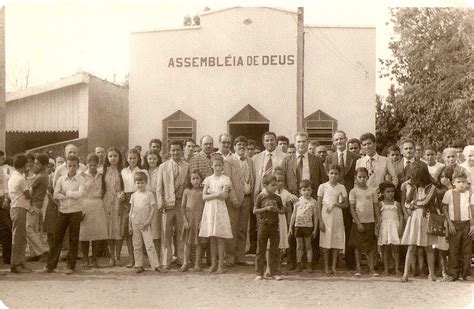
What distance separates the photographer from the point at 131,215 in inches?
306

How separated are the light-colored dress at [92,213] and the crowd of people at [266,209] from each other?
0.5 inches

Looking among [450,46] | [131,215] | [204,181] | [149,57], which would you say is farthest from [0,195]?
[450,46]

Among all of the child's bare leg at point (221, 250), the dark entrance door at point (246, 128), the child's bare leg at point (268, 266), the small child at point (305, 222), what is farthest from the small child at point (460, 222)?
the dark entrance door at point (246, 128)

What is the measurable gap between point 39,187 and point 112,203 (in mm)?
1009

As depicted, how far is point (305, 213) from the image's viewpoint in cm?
772

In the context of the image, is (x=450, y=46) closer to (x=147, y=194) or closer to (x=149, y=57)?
(x=149, y=57)

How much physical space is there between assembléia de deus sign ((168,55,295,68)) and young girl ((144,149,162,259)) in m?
7.10

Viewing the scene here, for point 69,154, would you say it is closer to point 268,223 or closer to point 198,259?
point 198,259

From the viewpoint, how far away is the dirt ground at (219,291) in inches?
234

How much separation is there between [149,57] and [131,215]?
28.0 ft

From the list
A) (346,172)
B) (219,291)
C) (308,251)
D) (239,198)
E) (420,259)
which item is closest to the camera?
(219,291)

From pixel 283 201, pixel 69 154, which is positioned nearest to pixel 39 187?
pixel 69 154

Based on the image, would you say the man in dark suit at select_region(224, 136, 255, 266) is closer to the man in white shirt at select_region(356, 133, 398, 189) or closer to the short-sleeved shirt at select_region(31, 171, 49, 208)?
the man in white shirt at select_region(356, 133, 398, 189)

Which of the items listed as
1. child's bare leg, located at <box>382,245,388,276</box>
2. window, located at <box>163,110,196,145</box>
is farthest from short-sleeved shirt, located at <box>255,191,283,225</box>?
window, located at <box>163,110,196,145</box>
